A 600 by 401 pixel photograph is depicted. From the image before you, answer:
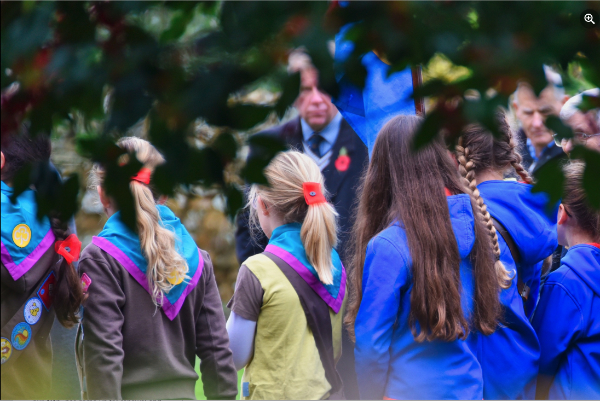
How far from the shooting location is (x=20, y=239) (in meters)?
2.27

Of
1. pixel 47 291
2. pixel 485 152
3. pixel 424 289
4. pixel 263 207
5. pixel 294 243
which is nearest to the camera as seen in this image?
pixel 424 289

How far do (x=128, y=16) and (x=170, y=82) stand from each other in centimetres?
15

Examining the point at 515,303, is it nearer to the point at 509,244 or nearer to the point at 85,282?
the point at 509,244

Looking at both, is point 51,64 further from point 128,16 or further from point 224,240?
point 224,240

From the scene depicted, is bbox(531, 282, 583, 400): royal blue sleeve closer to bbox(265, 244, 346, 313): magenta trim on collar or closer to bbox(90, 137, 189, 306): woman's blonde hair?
bbox(265, 244, 346, 313): magenta trim on collar

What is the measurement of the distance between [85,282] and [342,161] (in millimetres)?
1608

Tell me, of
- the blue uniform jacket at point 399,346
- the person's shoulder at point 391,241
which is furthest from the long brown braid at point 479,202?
the person's shoulder at point 391,241

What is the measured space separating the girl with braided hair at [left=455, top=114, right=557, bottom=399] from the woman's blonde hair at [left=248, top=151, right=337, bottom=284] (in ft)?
1.97

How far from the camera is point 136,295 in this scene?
2424 mm

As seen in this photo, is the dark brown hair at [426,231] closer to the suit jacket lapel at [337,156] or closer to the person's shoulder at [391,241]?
the person's shoulder at [391,241]

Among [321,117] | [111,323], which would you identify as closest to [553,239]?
[321,117]

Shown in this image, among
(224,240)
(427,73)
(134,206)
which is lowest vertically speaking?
(224,240)

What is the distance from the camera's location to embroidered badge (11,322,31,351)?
2.25 metres

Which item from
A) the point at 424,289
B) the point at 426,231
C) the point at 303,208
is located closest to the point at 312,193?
the point at 303,208
